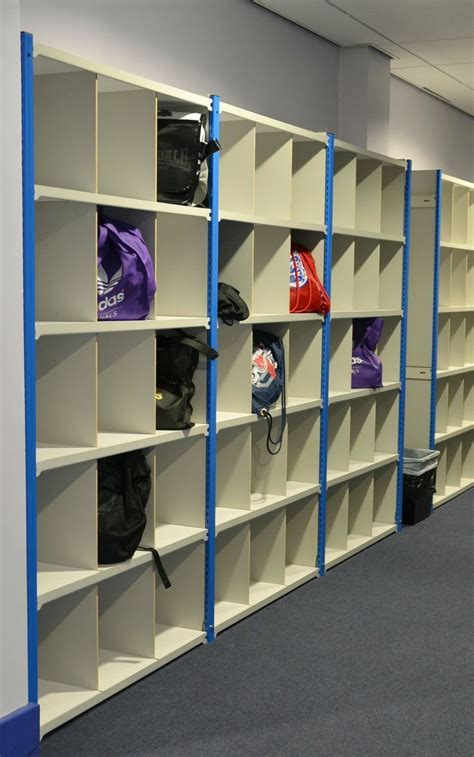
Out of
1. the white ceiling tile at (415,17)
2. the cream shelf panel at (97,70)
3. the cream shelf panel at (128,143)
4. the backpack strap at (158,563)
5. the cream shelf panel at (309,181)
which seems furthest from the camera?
the white ceiling tile at (415,17)

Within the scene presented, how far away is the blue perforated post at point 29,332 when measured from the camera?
2.73 m

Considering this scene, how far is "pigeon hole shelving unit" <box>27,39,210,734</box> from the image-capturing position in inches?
120

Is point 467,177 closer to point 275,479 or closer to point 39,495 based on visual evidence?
point 275,479

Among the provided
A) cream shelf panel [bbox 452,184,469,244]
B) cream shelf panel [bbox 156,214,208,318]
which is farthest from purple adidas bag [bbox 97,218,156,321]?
cream shelf panel [bbox 452,184,469,244]

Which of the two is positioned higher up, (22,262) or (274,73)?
(274,73)

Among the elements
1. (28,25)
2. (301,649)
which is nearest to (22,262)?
(28,25)

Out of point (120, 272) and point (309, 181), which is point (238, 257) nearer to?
point (309, 181)

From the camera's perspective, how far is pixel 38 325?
283cm

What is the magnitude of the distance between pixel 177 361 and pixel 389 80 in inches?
138

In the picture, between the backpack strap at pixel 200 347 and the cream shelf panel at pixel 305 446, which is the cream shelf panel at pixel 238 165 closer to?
the backpack strap at pixel 200 347

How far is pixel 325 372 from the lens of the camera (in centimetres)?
468

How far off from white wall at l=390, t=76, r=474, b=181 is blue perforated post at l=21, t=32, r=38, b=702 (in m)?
4.68

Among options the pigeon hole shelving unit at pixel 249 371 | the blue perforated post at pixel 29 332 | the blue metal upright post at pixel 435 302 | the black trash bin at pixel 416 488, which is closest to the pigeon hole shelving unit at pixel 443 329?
the blue metal upright post at pixel 435 302

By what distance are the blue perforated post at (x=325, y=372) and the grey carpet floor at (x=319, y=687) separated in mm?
229
